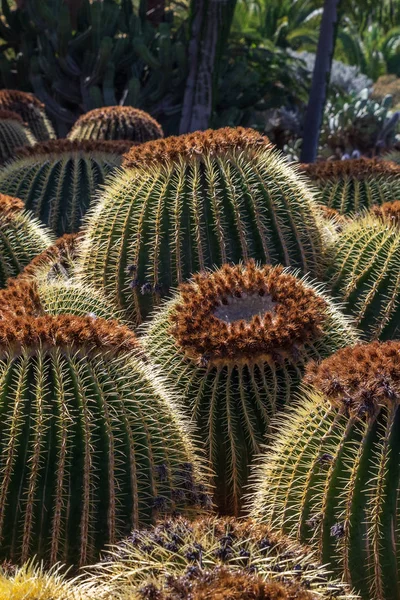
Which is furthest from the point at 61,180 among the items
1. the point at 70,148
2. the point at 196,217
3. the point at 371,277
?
the point at 371,277

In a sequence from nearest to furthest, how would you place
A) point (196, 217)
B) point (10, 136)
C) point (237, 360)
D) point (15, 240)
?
point (237, 360), point (196, 217), point (15, 240), point (10, 136)

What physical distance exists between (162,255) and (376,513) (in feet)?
6.38

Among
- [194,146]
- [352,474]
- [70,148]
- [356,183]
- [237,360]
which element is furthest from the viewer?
[70,148]

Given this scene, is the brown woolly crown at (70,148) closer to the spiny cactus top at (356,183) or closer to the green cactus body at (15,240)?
the green cactus body at (15,240)

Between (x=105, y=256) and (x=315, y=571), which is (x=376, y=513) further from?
(x=105, y=256)

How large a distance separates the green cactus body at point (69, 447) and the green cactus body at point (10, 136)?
19.2ft

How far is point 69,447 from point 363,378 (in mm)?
909

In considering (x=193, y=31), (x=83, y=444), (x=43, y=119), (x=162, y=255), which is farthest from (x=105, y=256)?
(x=193, y=31)

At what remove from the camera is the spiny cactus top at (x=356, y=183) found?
5.66 meters

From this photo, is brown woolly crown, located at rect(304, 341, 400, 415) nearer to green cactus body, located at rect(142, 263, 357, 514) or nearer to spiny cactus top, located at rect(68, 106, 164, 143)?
green cactus body, located at rect(142, 263, 357, 514)

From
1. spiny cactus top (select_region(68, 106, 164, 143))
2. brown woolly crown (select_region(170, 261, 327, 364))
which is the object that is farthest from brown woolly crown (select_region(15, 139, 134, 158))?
brown woolly crown (select_region(170, 261, 327, 364))

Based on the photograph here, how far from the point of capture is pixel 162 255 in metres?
4.46

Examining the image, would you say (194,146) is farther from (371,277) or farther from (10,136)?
(10,136)

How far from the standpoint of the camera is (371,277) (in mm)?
4418
